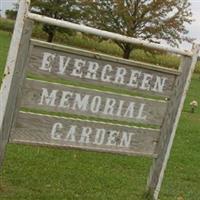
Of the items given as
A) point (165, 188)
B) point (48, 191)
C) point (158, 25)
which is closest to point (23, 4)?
point (48, 191)

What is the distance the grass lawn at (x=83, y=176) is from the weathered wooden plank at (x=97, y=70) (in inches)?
51.7

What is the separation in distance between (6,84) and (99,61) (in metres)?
1.01

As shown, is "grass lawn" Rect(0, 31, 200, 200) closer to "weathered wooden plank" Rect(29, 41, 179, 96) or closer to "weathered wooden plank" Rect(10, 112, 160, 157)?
"weathered wooden plank" Rect(10, 112, 160, 157)

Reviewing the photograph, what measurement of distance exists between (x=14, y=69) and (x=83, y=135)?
110 cm

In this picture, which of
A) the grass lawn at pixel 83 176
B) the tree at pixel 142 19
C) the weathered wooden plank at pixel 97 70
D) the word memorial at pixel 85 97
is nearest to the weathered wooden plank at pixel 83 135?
the word memorial at pixel 85 97

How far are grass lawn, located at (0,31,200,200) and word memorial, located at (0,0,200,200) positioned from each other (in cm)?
56

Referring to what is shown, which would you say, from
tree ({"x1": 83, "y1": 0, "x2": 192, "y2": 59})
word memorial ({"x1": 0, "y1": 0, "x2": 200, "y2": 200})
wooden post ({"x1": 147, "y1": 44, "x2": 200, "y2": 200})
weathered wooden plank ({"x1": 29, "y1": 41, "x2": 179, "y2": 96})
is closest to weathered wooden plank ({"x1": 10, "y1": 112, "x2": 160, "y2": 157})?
word memorial ({"x1": 0, "y1": 0, "x2": 200, "y2": 200})

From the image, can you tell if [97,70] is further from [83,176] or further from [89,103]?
[83,176]

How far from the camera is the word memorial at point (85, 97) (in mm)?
6129

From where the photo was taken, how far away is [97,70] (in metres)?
6.51

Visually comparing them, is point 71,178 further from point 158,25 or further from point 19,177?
point 158,25

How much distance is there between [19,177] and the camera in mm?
7258

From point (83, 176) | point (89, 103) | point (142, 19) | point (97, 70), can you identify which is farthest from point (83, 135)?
point (142, 19)

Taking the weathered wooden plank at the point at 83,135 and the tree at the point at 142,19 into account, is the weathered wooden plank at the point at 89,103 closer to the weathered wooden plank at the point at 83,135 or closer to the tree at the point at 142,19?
the weathered wooden plank at the point at 83,135
